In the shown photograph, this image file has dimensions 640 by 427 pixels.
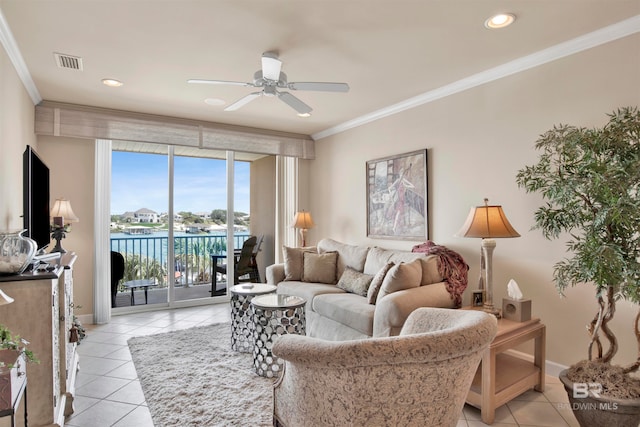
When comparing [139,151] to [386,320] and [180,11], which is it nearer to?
[180,11]

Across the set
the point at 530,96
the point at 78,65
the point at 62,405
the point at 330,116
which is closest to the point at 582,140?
the point at 530,96

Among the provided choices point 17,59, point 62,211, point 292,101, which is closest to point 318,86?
point 292,101

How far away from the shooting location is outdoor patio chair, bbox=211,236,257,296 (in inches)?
214

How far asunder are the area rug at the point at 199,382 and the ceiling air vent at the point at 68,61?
2.60 meters

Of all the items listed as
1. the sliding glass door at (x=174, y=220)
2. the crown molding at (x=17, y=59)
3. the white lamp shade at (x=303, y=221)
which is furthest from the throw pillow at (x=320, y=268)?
the crown molding at (x=17, y=59)

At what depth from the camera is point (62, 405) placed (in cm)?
216

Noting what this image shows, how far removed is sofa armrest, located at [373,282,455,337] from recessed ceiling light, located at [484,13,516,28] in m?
1.99

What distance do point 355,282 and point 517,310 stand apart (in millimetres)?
1577

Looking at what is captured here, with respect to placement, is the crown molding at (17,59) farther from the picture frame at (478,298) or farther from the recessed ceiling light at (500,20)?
the picture frame at (478,298)

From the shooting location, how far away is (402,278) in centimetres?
290

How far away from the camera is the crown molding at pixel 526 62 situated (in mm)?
2449

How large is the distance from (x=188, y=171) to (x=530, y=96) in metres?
4.33

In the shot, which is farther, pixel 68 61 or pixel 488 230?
A: pixel 68 61

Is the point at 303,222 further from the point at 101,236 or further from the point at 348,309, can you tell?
the point at 101,236
